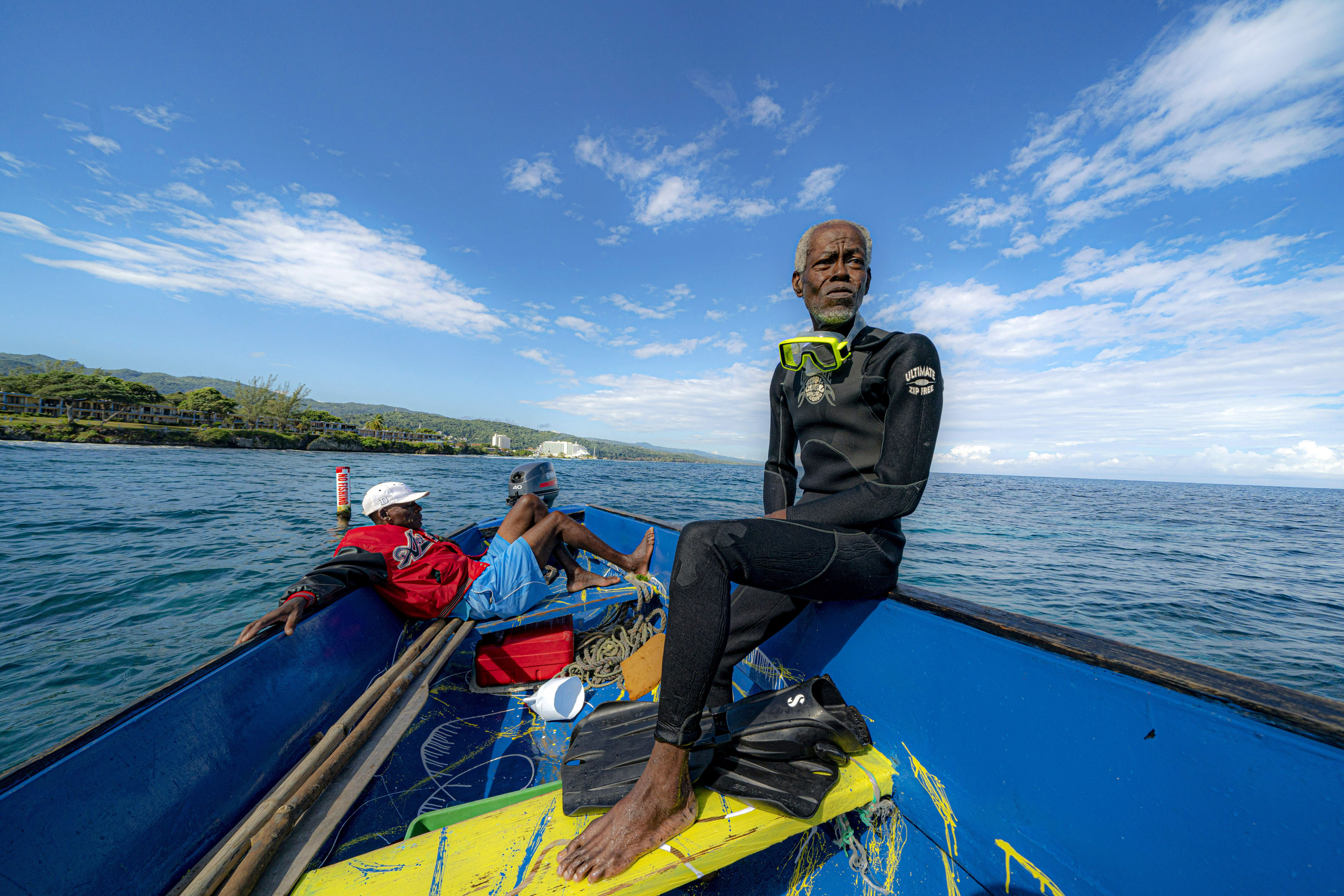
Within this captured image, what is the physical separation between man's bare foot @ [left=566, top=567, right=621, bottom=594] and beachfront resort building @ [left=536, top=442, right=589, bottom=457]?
254ft

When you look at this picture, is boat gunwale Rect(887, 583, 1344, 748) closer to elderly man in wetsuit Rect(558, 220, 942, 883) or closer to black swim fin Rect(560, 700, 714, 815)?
elderly man in wetsuit Rect(558, 220, 942, 883)

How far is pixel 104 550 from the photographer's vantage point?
7426mm

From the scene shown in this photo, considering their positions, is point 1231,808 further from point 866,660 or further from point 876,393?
point 876,393

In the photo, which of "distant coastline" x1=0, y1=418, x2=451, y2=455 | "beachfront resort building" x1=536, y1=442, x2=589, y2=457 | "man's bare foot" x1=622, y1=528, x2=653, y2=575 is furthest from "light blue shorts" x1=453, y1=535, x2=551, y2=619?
"beachfront resort building" x1=536, y1=442, x2=589, y2=457

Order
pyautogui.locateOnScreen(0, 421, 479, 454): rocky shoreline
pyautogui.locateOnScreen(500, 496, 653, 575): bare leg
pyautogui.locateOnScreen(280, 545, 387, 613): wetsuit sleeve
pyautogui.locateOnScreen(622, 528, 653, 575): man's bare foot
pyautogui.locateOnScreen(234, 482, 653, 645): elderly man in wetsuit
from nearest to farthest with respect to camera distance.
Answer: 1. pyautogui.locateOnScreen(280, 545, 387, 613): wetsuit sleeve
2. pyautogui.locateOnScreen(234, 482, 653, 645): elderly man in wetsuit
3. pyautogui.locateOnScreen(500, 496, 653, 575): bare leg
4. pyautogui.locateOnScreen(622, 528, 653, 575): man's bare foot
5. pyautogui.locateOnScreen(0, 421, 479, 454): rocky shoreline

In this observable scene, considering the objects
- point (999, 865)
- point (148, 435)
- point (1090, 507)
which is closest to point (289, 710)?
point (999, 865)

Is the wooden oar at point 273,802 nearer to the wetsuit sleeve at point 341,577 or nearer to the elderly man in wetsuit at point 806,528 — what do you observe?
the wetsuit sleeve at point 341,577

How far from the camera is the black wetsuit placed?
118 cm

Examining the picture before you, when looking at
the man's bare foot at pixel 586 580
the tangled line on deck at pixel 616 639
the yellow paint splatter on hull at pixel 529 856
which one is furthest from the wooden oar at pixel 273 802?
the man's bare foot at pixel 586 580

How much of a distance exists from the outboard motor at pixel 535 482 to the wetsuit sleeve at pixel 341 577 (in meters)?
1.53

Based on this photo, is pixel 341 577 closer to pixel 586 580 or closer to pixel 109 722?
pixel 109 722

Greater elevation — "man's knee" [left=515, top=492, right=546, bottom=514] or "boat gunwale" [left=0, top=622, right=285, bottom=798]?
"man's knee" [left=515, top=492, right=546, bottom=514]

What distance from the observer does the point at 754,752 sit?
135cm

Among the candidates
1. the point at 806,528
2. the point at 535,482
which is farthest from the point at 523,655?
the point at 806,528
